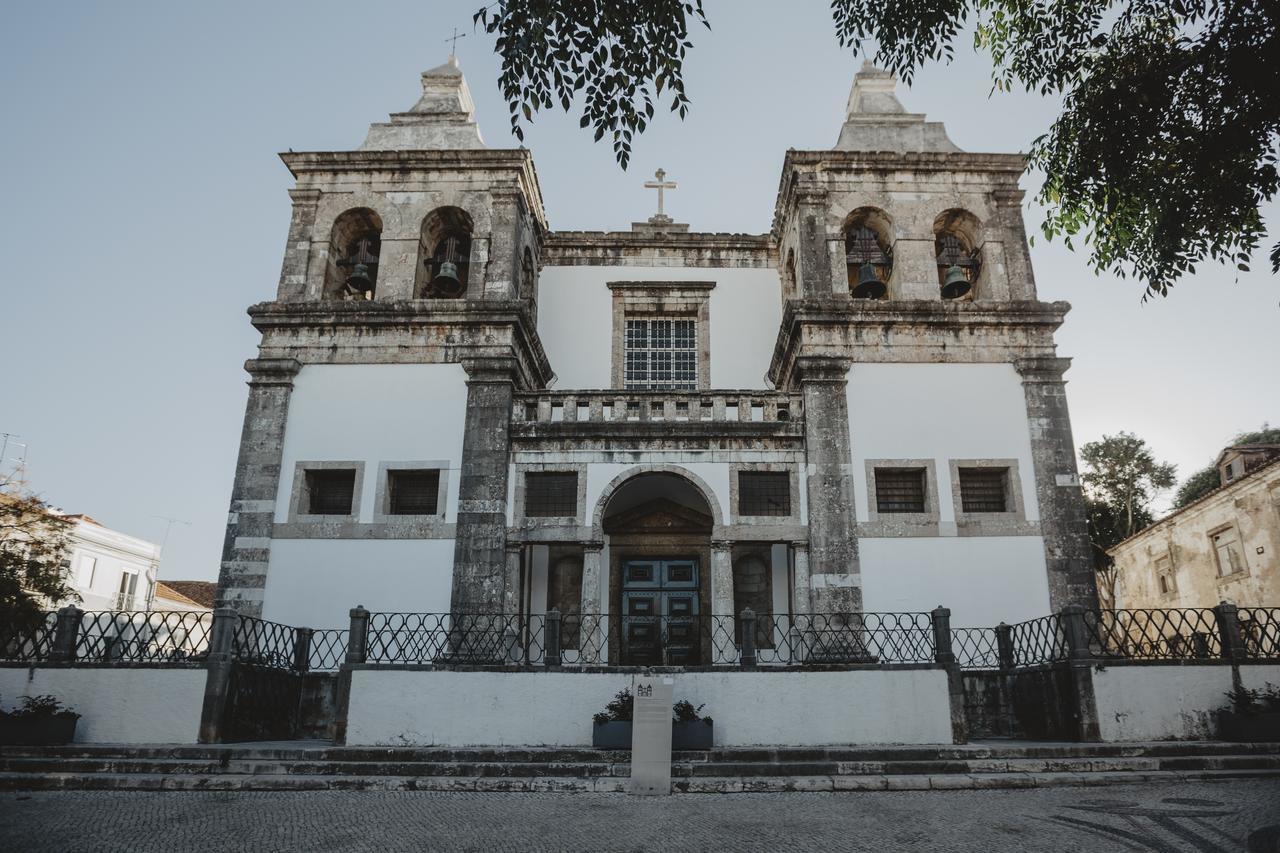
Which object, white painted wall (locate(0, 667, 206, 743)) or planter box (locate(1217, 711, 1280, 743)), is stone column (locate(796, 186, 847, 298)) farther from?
white painted wall (locate(0, 667, 206, 743))

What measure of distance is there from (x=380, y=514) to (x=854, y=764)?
29.1 feet

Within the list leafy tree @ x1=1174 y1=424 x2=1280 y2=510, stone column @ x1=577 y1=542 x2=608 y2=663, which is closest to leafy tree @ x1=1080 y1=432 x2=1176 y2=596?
leafy tree @ x1=1174 y1=424 x2=1280 y2=510

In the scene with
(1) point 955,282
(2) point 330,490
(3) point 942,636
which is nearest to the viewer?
(3) point 942,636

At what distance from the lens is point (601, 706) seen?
10.2 m

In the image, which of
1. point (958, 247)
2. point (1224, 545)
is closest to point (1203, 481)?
point (1224, 545)

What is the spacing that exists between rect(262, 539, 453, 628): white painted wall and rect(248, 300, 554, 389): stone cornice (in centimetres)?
348

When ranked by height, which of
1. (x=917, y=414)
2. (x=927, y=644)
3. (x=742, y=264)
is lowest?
(x=927, y=644)

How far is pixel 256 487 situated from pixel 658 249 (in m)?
9.96

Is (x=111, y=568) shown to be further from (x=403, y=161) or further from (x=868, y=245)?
(x=868, y=245)

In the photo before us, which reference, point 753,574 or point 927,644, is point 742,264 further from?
point 927,644

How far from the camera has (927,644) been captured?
12938 millimetres

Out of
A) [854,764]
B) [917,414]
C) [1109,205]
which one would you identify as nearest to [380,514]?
[854,764]

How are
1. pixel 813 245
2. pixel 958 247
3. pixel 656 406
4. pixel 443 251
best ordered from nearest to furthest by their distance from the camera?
pixel 656 406, pixel 813 245, pixel 958 247, pixel 443 251

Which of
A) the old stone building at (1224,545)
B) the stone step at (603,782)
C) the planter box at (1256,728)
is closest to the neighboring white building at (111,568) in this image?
the stone step at (603,782)
